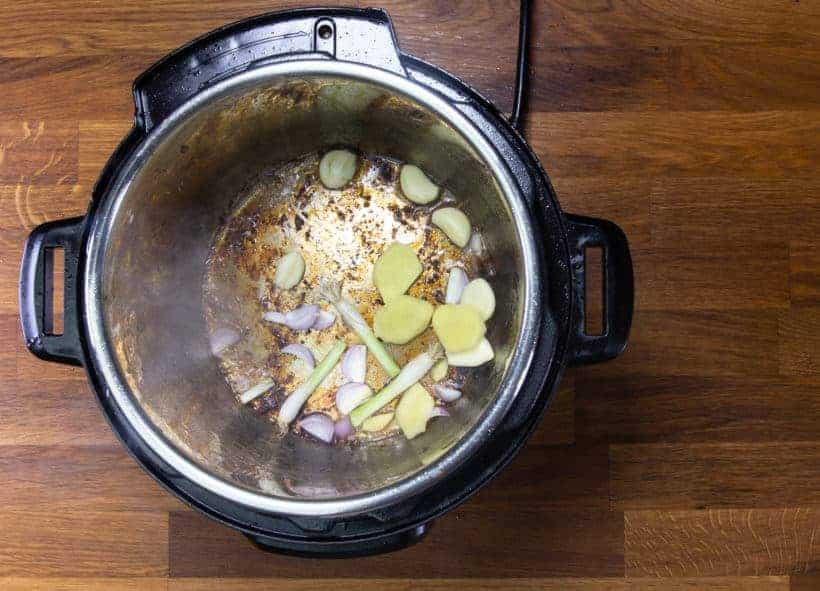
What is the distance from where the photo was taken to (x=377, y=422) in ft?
2.18

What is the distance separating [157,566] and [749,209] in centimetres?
69

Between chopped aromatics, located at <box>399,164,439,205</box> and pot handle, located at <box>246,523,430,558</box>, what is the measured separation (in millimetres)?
295

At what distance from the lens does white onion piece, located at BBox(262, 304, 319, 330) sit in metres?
0.68

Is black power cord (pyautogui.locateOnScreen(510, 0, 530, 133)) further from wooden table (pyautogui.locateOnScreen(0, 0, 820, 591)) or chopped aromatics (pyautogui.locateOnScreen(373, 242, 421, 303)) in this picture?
chopped aromatics (pyautogui.locateOnScreen(373, 242, 421, 303))

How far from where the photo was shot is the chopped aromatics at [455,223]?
661mm

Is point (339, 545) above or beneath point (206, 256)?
beneath

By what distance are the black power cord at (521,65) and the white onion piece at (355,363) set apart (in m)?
0.26

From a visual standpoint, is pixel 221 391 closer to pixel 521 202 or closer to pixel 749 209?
pixel 521 202

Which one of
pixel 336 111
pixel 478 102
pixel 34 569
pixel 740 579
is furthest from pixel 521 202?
pixel 34 569

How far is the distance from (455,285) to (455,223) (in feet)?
0.19

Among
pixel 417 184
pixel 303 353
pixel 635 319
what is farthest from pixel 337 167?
pixel 635 319

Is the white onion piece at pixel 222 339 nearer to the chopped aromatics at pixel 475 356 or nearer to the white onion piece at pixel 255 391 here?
the white onion piece at pixel 255 391

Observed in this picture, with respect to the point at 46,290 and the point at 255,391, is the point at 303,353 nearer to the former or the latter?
the point at 255,391

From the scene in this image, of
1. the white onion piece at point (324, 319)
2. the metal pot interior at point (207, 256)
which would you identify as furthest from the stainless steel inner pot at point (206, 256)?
the white onion piece at point (324, 319)
